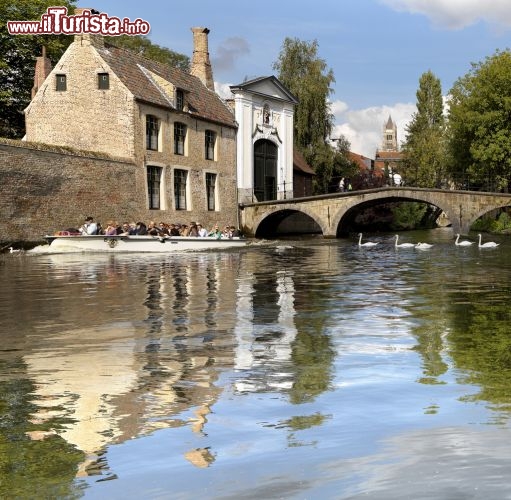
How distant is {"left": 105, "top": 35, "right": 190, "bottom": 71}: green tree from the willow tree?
813 centimetres

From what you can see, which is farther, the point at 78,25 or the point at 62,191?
the point at 78,25

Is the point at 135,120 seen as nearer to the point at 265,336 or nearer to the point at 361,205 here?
the point at 361,205

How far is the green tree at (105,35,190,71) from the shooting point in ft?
153

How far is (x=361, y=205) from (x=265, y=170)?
18.0ft

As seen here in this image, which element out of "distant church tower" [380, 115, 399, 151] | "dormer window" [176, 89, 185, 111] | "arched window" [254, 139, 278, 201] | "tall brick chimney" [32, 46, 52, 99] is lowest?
"arched window" [254, 139, 278, 201]

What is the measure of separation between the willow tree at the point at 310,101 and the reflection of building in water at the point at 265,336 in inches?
1312

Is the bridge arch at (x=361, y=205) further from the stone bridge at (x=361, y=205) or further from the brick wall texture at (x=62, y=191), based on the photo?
the brick wall texture at (x=62, y=191)

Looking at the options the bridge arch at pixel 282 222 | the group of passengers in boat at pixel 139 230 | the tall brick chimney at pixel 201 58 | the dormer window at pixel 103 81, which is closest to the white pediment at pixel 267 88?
the tall brick chimney at pixel 201 58

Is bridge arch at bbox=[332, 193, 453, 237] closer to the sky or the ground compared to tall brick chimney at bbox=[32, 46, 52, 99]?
closer to the ground

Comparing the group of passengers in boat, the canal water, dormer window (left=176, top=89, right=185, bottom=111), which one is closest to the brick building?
dormer window (left=176, top=89, right=185, bottom=111)

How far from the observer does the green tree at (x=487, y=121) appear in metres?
41.6

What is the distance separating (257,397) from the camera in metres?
5.10

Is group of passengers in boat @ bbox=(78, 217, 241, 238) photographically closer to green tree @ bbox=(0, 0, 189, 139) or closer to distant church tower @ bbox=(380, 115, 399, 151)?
green tree @ bbox=(0, 0, 189, 139)

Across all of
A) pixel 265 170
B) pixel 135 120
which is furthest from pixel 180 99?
pixel 265 170
